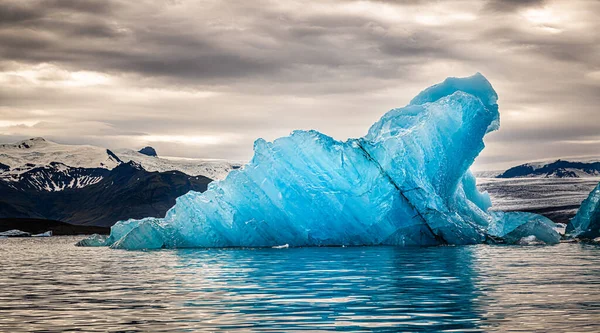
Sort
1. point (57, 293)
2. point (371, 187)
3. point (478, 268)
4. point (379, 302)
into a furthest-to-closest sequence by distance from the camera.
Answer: point (371, 187)
point (478, 268)
point (57, 293)
point (379, 302)

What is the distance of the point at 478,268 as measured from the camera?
25.4 metres

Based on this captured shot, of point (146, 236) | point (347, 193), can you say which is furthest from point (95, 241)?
point (347, 193)

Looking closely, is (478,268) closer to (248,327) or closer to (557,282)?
(557,282)

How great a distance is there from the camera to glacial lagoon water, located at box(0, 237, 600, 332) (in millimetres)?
12672

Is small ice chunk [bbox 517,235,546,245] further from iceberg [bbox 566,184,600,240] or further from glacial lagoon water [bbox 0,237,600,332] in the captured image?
glacial lagoon water [bbox 0,237,600,332]

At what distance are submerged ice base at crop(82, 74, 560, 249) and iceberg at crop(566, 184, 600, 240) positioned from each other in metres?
6.18

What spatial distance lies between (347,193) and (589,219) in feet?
64.8

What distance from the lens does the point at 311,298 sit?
54.4 ft

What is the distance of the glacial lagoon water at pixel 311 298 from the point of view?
41.6 feet

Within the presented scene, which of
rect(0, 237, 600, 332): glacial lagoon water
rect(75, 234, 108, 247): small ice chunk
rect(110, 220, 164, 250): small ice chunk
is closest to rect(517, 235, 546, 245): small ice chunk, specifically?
rect(0, 237, 600, 332): glacial lagoon water

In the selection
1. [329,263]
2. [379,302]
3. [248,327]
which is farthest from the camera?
[329,263]

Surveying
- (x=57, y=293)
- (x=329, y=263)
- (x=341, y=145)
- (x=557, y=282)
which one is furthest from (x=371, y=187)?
(x=57, y=293)

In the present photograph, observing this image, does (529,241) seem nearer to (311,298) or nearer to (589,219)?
(589,219)

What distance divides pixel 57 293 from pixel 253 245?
2889 centimetres
